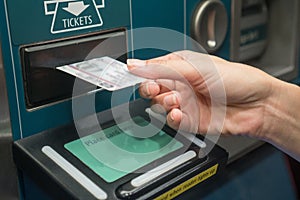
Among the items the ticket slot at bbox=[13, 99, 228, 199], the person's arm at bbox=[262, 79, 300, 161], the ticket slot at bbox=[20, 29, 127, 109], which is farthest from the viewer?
the person's arm at bbox=[262, 79, 300, 161]

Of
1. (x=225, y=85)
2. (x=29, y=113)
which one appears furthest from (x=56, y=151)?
(x=225, y=85)

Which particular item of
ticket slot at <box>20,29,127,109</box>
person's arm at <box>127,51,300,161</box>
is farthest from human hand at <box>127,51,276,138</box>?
ticket slot at <box>20,29,127,109</box>

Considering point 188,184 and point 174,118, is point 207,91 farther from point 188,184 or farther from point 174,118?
point 188,184

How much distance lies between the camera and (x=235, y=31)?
1198mm

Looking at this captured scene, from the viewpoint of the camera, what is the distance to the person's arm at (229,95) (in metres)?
0.80

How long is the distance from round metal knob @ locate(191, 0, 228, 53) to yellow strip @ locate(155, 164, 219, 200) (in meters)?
0.42

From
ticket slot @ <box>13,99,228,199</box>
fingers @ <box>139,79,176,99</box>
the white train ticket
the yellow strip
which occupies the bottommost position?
the yellow strip

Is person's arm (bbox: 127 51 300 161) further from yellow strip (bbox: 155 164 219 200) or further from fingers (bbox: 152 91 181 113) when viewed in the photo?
yellow strip (bbox: 155 164 219 200)

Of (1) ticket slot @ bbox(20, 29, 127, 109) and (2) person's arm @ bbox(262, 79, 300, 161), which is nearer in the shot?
(1) ticket slot @ bbox(20, 29, 127, 109)

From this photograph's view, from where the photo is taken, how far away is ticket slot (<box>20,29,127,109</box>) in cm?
77

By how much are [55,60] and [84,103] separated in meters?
0.12

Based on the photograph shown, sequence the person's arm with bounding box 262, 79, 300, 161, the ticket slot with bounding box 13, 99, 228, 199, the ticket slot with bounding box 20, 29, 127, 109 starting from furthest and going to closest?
1. the person's arm with bounding box 262, 79, 300, 161
2. the ticket slot with bounding box 20, 29, 127, 109
3. the ticket slot with bounding box 13, 99, 228, 199

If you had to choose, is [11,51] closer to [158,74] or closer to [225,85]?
[158,74]

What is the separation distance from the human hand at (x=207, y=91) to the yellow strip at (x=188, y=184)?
0.12 metres
